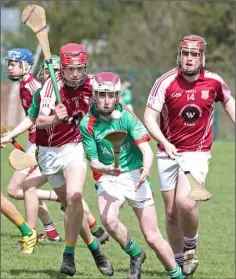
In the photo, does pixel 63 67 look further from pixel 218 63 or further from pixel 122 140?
pixel 218 63

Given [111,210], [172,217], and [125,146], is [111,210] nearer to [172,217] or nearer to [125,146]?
[125,146]

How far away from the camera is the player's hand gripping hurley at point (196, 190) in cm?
775

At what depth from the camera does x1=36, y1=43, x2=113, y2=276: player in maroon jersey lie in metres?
8.06

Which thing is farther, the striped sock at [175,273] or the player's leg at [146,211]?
the striped sock at [175,273]

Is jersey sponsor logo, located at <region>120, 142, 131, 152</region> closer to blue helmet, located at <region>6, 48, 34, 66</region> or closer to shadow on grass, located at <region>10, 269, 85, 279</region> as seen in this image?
shadow on grass, located at <region>10, 269, 85, 279</region>

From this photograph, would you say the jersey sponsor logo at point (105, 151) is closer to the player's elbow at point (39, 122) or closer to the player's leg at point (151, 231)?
the player's leg at point (151, 231)

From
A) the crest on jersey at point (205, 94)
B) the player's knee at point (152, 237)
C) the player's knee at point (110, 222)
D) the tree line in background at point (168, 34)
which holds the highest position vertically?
the crest on jersey at point (205, 94)

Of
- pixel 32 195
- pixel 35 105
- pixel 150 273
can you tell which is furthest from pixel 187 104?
pixel 32 195

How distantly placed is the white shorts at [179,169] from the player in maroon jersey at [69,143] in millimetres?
759

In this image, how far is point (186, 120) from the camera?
8500mm

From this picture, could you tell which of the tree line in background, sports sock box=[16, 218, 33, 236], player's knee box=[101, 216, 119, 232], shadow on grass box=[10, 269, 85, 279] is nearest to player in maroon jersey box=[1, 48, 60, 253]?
sports sock box=[16, 218, 33, 236]

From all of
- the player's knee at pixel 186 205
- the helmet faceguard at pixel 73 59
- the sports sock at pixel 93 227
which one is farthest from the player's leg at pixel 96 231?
→ the helmet faceguard at pixel 73 59

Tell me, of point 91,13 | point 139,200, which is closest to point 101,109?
point 139,200

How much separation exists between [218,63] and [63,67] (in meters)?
31.0
